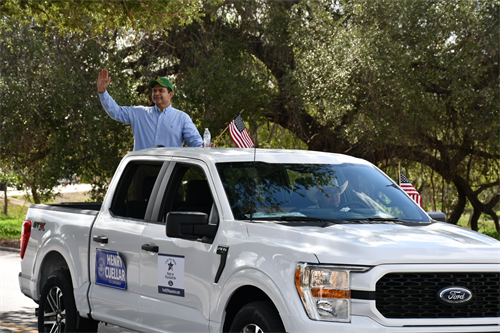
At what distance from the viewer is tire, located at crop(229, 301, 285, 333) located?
4707 mm

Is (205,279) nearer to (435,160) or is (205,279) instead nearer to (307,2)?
(307,2)

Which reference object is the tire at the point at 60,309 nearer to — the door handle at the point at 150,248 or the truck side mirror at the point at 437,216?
the door handle at the point at 150,248

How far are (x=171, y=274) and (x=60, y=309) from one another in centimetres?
191

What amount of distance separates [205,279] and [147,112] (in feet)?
12.3

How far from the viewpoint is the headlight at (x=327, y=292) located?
4.50 m

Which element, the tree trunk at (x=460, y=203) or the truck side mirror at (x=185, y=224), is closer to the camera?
the truck side mirror at (x=185, y=224)

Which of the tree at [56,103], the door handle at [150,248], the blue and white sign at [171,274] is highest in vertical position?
the tree at [56,103]

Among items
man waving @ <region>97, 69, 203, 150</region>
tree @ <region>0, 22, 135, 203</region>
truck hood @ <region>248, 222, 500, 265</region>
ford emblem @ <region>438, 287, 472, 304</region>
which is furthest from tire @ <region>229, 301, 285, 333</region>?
tree @ <region>0, 22, 135, 203</region>

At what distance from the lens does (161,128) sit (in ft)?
28.5

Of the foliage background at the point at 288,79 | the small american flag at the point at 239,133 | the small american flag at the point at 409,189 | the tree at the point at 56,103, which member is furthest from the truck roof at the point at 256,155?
the tree at the point at 56,103

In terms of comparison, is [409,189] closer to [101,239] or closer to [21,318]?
[21,318]

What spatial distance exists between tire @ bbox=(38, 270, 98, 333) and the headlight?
10.3 feet

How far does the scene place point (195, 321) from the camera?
5.50 meters

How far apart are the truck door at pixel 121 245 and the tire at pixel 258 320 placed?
134cm
